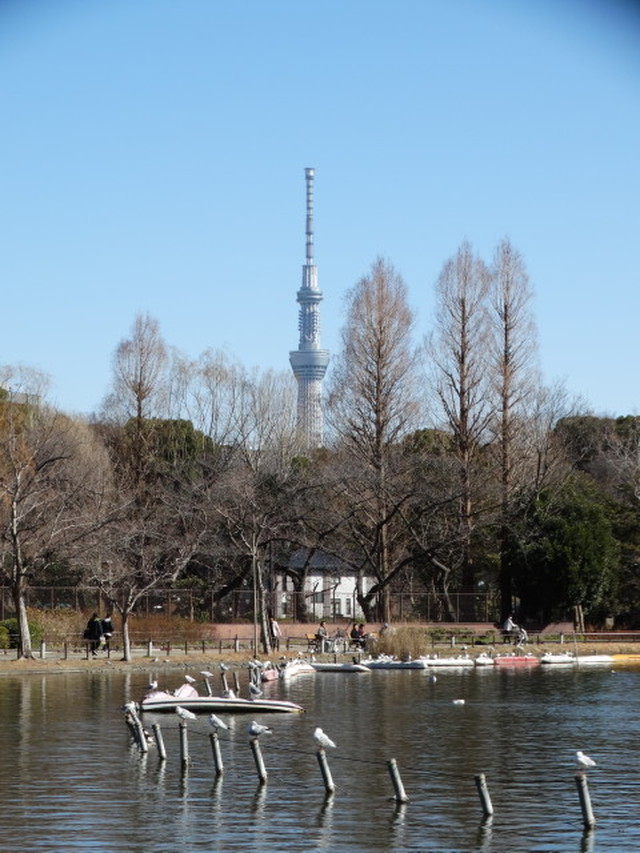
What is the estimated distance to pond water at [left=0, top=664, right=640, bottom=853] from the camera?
23.9 metres

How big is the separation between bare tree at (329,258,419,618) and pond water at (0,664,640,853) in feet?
78.7

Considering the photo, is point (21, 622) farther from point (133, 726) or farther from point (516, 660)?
point (133, 726)

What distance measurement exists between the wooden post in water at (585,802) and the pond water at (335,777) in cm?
22

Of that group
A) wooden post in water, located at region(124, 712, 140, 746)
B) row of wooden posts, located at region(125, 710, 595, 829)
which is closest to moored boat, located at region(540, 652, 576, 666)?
row of wooden posts, located at region(125, 710, 595, 829)

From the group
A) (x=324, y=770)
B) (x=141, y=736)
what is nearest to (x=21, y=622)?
(x=141, y=736)

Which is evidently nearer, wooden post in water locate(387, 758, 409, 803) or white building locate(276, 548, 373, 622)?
wooden post in water locate(387, 758, 409, 803)

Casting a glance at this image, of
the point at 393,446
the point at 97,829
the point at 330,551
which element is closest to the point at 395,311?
the point at 393,446

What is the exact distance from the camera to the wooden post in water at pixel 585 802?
2333cm

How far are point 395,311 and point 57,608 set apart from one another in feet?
70.1

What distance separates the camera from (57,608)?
6531 centimetres

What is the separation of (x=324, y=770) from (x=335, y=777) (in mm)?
2923

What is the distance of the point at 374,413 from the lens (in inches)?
2859

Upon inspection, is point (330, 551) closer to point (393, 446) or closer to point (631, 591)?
point (393, 446)

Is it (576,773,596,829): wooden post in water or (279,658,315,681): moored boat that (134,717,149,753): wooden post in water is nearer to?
(576,773,596,829): wooden post in water
